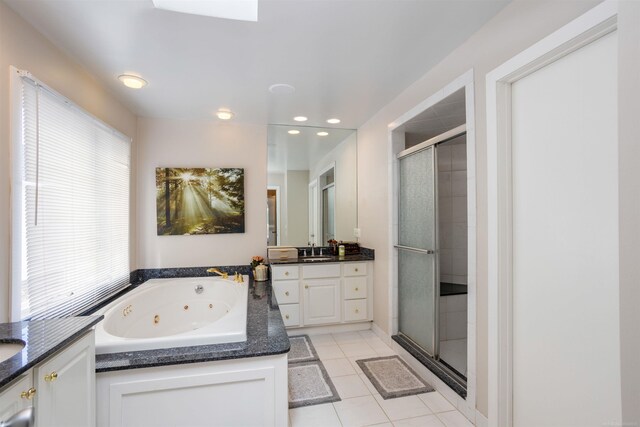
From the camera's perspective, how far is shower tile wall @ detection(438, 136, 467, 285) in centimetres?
348

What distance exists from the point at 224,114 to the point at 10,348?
8.30 feet

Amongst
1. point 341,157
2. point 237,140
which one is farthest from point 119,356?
point 341,157

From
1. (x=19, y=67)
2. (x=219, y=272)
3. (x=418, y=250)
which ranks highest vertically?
(x=19, y=67)

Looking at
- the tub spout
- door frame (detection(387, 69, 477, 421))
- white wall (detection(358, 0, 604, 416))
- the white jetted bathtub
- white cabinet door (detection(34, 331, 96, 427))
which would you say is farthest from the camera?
the tub spout

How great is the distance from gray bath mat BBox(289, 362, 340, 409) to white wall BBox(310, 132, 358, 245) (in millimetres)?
1585

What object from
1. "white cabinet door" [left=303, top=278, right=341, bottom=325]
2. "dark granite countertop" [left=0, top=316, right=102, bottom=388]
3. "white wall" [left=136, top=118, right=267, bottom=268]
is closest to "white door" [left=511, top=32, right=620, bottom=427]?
"white cabinet door" [left=303, top=278, right=341, bottom=325]

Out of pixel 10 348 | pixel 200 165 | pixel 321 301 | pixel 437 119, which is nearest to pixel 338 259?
pixel 321 301

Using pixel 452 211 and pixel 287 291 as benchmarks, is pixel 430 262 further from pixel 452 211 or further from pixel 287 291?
pixel 287 291

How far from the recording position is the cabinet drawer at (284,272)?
3.30 m

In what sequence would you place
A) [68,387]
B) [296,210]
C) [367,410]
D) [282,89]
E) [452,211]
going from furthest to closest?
1. [296,210]
2. [452,211]
3. [282,89]
4. [367,410]
5. [68,387]

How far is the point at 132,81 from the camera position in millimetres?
2365

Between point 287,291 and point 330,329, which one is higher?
point 287,291

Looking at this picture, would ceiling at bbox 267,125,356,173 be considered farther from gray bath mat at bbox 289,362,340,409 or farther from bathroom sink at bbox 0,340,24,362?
bathroom sink at bbox 0,340,24,362

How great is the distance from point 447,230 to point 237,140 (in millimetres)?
2606
